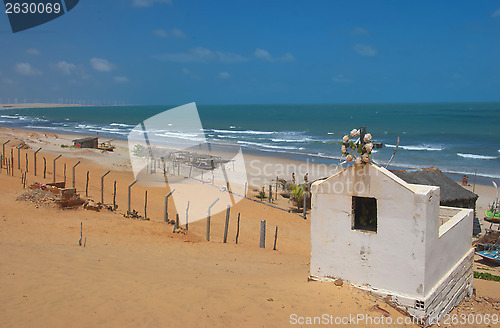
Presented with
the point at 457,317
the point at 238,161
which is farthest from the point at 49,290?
the point at 238,161

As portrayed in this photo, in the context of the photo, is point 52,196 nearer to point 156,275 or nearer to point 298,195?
point 156,275

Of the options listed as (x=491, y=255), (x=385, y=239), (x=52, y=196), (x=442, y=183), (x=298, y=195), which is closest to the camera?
(x=385, y=239)

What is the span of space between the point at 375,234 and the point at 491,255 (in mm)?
8478

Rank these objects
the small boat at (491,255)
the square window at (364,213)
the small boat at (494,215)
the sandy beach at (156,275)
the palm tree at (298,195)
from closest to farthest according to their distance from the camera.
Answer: the sandy beach at (156,275)
the square window at (364,213)
the small boat at (491,255)
the small boat at (494,215)
the palm tree at (298,195)

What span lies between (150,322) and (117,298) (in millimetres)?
1023

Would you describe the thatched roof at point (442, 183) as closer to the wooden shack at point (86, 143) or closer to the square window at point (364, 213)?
the square window at point (364, 213)

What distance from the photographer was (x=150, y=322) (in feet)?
20.6

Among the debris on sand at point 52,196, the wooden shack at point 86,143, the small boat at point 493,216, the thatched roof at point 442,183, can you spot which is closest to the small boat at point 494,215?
the small boat at point 493,216

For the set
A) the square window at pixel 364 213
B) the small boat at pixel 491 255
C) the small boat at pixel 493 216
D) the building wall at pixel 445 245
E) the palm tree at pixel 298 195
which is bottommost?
the small boat at pixel 491 255

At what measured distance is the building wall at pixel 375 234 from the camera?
20.6 ft

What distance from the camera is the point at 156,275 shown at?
8.48 metres

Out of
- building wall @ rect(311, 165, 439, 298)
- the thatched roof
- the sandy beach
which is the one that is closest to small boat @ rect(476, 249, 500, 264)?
the sandy beach

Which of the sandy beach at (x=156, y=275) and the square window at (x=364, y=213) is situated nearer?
the sandy beach at (x=156, y=275)

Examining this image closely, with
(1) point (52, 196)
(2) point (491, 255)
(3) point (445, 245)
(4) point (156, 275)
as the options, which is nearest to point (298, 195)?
(2) point (491, 255)
